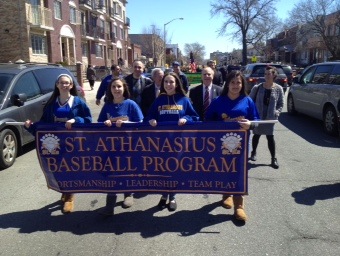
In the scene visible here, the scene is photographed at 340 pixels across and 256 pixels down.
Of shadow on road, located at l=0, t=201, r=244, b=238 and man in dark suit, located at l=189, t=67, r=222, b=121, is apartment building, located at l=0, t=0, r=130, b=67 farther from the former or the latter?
shadow on road, located at l=0, t=201, r=244, b=238

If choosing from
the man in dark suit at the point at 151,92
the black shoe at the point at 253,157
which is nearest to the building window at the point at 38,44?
the man in dark suit at the point at 151,92

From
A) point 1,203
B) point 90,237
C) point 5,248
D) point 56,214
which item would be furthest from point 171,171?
point 1,203

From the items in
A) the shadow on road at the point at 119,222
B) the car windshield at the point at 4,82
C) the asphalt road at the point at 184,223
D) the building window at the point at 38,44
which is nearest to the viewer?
the asphalt road at the point at 184,223

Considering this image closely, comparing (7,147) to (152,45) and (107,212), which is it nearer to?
(107,212)

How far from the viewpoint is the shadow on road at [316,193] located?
187 inches

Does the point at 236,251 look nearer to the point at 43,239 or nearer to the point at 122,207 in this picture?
the point at 122,207

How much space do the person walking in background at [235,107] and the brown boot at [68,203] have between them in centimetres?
206

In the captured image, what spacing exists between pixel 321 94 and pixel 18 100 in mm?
7352

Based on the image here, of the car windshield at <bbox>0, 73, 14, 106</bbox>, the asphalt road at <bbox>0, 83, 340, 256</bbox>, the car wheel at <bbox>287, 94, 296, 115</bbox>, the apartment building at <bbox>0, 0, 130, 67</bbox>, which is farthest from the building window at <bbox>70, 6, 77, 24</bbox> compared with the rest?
the asphalt road at <bbox>0, 83, 340, 256</bbox>

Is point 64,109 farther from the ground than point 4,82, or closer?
closer

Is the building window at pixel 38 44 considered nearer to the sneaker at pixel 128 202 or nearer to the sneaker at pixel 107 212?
the sneaker at pixel 128 202

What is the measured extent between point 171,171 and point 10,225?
→ 78.9 inches

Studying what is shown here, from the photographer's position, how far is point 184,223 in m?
4.09

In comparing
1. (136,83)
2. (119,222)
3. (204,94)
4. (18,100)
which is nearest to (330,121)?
(204,94)
